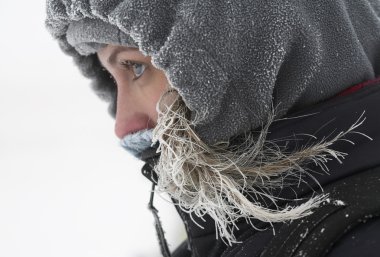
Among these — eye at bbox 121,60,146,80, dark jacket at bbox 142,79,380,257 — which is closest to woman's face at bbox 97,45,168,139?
eye at bbox 121,60,146,80

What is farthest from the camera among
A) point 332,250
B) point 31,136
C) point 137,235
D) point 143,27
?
point 31,136

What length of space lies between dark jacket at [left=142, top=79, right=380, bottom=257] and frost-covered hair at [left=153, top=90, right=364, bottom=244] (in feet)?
0.06

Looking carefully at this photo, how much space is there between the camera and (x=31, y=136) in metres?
3.21

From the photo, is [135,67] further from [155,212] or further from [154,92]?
[155,212]

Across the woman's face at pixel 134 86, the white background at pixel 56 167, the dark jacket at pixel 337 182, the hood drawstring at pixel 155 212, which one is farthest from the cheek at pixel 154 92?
the white background at pixel 56 167

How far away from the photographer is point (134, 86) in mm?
904

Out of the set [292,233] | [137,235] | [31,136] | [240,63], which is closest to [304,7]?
[240,63]

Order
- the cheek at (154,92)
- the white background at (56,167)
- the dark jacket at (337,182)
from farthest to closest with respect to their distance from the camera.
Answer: the white background at (56,167)
the cheek at (154,92)
the dark jacket at (337,182)

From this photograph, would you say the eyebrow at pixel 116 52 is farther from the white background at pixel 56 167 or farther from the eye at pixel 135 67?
the white background at pixel 56 167

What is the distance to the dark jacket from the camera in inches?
22.3

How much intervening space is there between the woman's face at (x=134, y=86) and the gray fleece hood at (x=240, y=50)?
70 millimetres

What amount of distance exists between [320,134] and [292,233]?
0.20 m

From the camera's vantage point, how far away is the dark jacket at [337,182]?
22.3 inches

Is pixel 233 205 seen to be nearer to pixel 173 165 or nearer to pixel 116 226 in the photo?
pixel 173 165
